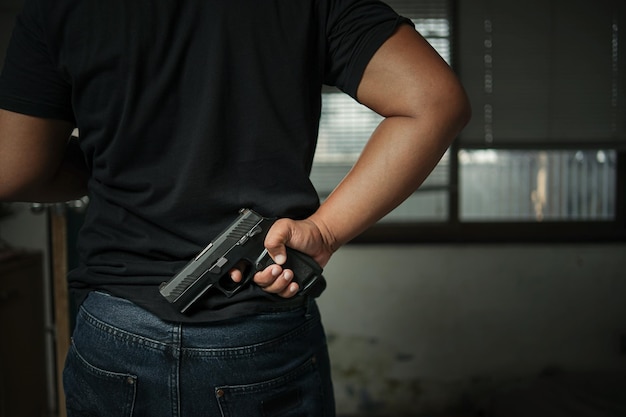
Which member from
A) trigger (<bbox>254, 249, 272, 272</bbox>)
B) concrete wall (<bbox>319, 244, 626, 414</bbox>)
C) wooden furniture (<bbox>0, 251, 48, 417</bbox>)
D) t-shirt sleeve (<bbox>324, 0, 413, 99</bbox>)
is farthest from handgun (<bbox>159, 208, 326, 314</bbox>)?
concrete wall (<bbox>319, 244, 626, 414</bbox>)

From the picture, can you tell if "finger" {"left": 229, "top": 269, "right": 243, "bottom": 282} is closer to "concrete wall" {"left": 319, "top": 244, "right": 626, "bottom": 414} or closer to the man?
the man

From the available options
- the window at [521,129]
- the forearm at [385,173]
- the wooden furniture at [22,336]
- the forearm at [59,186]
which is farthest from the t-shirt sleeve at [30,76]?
the window at [521,129]

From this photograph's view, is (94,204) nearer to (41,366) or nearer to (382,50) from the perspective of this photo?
(382,50)

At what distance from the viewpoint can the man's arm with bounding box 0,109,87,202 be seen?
31.1 inches

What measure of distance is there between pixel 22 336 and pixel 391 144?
2.09 metres

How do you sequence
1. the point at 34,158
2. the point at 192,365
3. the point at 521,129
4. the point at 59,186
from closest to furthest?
the point at 192,365 < the point at 34,158 < the point at 59,186 < the point at 521,129

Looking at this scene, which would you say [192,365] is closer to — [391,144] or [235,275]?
[235,275]

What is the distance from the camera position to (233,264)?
0.75 meters

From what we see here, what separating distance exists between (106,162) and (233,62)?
0.20 metres

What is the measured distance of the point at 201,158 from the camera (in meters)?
0.73

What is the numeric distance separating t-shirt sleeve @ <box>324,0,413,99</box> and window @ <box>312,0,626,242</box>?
2.18 meters

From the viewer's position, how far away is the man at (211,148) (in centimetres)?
Answer: 71

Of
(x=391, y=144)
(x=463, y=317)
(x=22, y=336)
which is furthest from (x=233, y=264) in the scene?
(x=463, y=317)

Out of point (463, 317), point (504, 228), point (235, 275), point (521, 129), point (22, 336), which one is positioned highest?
point (235, 275)
